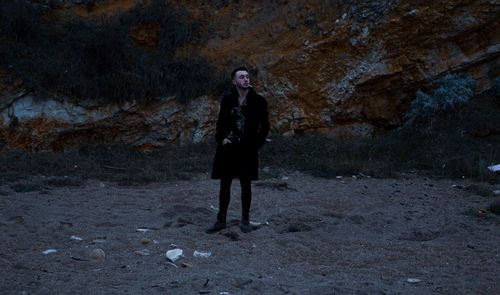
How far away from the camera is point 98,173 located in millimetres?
8664

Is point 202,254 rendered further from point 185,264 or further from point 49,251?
point 49,251

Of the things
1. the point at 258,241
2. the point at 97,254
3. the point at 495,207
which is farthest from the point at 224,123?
the point at 495,207

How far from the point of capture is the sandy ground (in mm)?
4273

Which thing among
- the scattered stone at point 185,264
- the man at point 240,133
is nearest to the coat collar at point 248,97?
the man at point 240,133

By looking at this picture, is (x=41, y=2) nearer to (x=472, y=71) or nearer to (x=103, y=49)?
(x=103, y=49)

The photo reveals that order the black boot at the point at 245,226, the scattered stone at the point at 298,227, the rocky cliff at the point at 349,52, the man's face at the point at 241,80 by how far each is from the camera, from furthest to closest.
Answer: the rocky cliff at the point at 349,52 < the scattered stone at the point at 298,227 < the black boot at the point at 245,226 < the man's face at the point at 241,80

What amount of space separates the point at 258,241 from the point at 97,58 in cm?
619

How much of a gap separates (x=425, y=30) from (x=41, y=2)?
680cm

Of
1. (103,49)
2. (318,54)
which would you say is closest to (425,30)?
(318,54)

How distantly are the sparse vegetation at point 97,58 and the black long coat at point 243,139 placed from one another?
512cm

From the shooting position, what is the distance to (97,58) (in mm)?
10586

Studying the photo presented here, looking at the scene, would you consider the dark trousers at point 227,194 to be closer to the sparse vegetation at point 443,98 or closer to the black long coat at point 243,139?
the black long coat at point 243,139

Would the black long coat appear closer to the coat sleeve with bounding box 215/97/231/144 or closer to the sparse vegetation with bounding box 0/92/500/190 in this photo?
the coat sleeve with bounding box 215/97/231/144

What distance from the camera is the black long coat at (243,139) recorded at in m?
5.55
